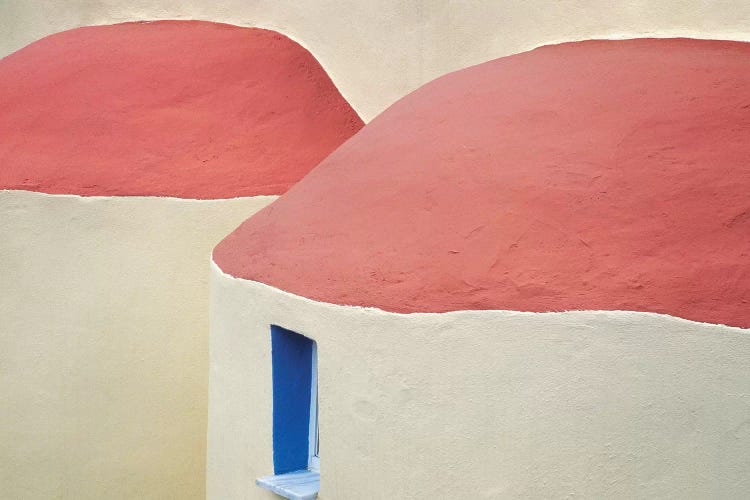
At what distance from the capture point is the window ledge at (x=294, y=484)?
520cm

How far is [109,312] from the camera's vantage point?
7332 millimetres

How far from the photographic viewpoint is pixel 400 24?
7.66 metres

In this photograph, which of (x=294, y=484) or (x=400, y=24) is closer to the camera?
(x=294, y=484)

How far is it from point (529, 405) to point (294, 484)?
1.63 metres

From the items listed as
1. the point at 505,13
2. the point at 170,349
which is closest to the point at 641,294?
the point at 505,13

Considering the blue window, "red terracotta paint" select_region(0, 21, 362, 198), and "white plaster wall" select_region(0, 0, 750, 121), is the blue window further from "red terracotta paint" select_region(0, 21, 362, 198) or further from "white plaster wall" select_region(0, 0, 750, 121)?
"white plaster wall" select_region(0, 0, 750, 121)

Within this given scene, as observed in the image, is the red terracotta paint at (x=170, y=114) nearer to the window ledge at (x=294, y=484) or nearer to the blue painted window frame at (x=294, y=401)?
the blue painted window frame at (x=294, y=401)

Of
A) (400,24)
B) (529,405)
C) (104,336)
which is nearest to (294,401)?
(529,405)

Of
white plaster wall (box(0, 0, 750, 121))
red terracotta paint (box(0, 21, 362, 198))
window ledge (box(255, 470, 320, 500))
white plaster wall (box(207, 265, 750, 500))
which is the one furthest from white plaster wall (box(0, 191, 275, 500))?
white plaster wall (box(207, 265, 750, 500))

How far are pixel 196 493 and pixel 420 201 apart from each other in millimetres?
3575

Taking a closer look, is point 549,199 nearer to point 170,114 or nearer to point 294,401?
point 294,401

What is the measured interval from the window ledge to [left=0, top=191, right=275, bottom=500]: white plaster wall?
6.62 ft

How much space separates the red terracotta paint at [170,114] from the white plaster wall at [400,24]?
19cm

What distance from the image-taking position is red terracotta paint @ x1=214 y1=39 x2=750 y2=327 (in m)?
4.39
